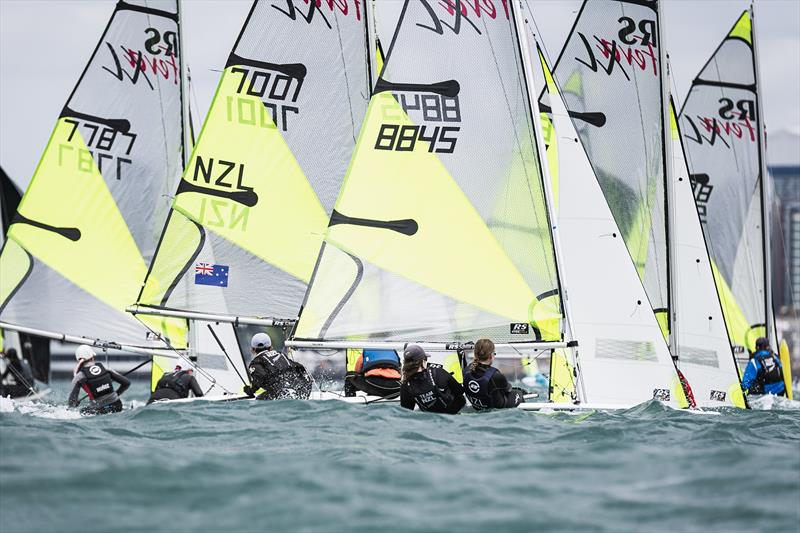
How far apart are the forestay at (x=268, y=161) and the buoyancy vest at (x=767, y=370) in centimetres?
823

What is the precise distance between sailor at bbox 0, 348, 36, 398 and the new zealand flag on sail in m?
7.54

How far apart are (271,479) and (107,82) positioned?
14.7 meters

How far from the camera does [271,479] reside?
27.6ft

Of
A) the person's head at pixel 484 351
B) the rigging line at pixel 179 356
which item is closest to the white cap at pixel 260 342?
the person's head at pixel 484 351

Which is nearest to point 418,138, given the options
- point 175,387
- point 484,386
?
point 484,386

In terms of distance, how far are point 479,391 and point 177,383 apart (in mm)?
5159

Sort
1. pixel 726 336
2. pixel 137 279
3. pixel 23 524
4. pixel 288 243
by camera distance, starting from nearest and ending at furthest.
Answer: pixel 23 524
pixel 726 336
pixel 288 243
pixel 137 279

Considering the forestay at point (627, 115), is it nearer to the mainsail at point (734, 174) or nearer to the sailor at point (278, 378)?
the mainsail at point (734, 174)

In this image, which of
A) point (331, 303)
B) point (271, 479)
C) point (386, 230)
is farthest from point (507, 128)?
point (271, 479)

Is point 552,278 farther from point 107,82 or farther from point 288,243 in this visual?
point 107,82

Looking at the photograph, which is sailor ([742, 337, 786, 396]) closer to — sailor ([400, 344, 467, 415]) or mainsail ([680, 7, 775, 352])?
mainsail ([680, 7, 775, 352])

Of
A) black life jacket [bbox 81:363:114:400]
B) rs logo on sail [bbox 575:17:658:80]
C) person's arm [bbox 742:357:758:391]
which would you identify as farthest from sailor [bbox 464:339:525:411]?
person's arm [bbox 742:357:758:391]

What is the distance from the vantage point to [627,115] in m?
20.9

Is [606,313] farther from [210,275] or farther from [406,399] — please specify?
[210,275]
